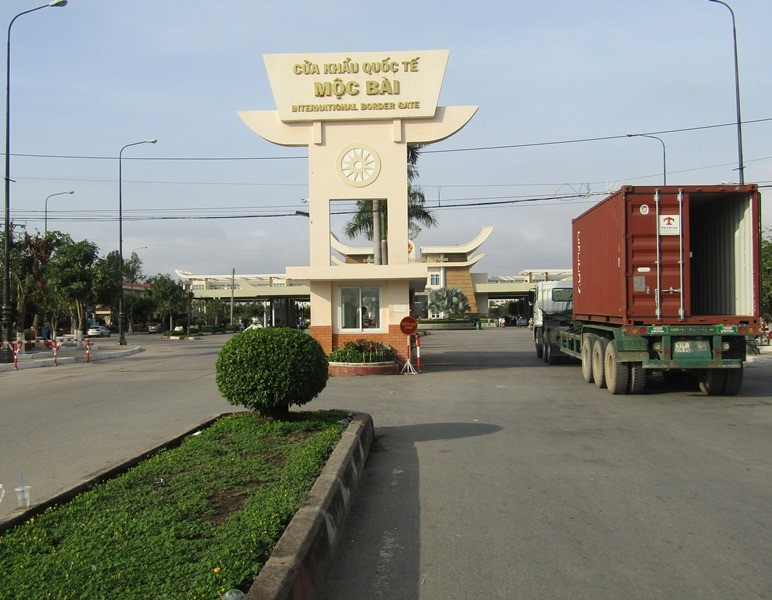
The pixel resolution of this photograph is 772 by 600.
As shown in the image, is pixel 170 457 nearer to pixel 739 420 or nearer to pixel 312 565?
pixel 312 565

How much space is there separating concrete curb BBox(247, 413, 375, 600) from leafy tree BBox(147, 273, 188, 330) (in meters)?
74.7

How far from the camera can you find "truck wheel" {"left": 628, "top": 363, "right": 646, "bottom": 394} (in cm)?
1511


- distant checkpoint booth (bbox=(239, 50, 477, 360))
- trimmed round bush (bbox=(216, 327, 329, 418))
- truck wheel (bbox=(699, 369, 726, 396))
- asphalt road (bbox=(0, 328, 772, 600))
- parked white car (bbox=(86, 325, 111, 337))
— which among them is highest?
distant checkpoint booth (bbox=(239, 50, 477, 360))

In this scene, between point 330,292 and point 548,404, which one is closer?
point 548,404

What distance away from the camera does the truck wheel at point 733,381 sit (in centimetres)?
1486

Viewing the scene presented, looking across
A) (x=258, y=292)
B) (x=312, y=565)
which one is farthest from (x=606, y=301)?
(x=258, y=292)

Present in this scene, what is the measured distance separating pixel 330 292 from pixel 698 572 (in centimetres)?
1791

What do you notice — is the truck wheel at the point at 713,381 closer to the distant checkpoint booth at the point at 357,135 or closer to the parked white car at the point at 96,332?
the distant checkpoint booth at the point at 357,135

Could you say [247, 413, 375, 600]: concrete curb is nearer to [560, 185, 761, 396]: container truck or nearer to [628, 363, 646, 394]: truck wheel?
[560, 185, 761, 396]: container truck

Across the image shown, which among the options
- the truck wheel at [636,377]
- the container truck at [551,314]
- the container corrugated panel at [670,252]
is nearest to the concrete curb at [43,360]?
the container truck at [551,314]

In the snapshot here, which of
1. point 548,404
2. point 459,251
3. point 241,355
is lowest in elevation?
point 548,404

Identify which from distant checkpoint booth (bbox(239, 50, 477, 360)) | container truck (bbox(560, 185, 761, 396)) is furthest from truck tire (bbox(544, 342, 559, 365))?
container truck (bbox(560, 185, 761, 396))

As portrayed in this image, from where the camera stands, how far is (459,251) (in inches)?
3794

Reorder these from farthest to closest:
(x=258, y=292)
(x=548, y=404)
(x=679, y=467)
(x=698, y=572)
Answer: (x=258, y=292), (x=548, y=404), (x=679, y=467), (x=698, y=572)
